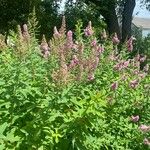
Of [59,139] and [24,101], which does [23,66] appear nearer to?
[24,101]

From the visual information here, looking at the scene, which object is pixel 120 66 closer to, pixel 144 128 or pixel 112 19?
pixel 144 128

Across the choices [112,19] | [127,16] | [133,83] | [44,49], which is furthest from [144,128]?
[127,16]

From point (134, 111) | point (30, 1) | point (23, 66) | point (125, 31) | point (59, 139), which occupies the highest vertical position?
point (23, 66)

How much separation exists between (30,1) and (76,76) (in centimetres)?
1351

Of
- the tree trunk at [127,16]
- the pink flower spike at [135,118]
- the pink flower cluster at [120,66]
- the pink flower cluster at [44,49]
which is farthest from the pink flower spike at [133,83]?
the tree trunk at [127,16]

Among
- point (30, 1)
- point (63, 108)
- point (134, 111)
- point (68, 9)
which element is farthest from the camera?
point (68, 9)

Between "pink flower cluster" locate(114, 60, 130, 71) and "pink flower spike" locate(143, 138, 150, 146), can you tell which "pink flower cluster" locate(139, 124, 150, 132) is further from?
"pink flower cluster" locate(114, 60, 130, 71)

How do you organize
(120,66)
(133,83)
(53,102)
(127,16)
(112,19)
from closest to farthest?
(53,102), (133,83), (120,66), (112,19), (127,16)

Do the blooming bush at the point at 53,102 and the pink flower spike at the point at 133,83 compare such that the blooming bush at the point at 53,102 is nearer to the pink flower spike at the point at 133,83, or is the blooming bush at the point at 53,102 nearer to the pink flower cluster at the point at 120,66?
the pink flower spike at the point at 133,83

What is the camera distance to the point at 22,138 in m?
4.59

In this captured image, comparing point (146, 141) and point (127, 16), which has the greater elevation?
point (146, 141)

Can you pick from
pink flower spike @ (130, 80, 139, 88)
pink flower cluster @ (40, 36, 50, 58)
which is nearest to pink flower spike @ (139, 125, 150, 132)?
pink flower spike @ (130, 80, 139, 88)

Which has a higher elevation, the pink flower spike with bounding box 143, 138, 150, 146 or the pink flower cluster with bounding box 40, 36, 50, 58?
the pink flower cluster with bounding box 40, 36, 50, 58

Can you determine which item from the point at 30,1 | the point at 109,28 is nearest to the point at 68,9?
the point at 109,28
